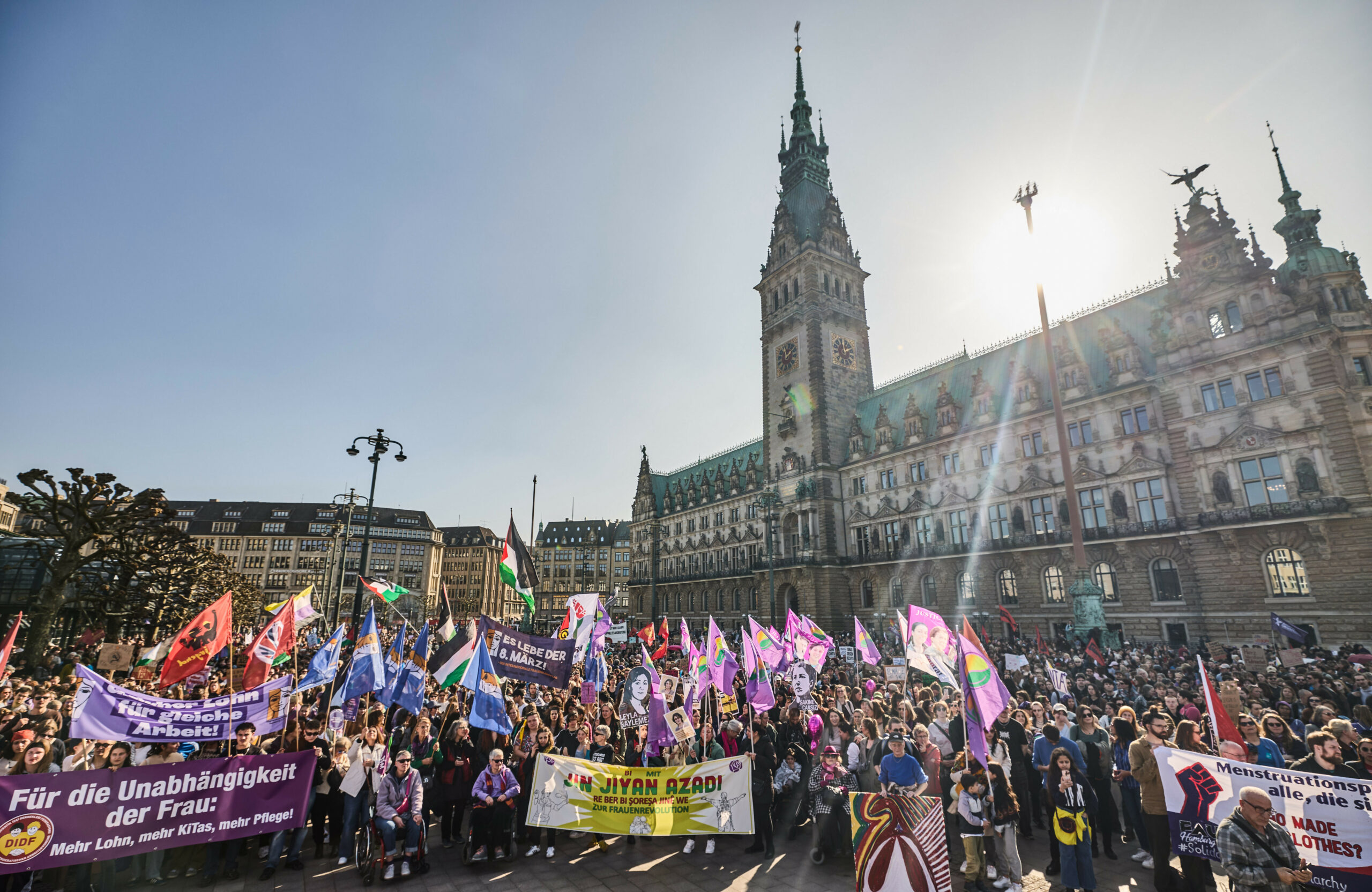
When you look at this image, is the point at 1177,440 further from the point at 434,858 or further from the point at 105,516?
the point at 105,516

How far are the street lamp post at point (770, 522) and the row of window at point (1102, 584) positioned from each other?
8450 millimetres

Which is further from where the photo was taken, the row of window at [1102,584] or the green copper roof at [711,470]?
the green copper roof at [711,470]

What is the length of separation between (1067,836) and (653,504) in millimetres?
83069

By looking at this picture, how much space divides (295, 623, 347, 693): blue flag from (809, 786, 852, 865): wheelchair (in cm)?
1103

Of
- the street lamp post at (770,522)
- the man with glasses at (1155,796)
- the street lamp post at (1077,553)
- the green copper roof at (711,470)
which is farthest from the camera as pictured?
the green copper roof at (711,470)

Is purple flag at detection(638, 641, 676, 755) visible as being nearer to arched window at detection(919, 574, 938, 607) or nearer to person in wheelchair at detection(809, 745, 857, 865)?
person in wheelchair at detection(809, 745, 857, 865)

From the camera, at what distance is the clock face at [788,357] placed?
2527 inches

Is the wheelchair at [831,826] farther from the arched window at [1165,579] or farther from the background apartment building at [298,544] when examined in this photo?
the background apartment building at [298,544]

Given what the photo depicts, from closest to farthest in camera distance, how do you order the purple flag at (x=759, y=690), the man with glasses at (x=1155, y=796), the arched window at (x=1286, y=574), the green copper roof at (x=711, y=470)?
the man with glasses at (x=1155, y=796)
the purple flag at (x=759, y=690)
the arched window at (x=1286, y=574)
the green copper roof at (x=711, y=470)

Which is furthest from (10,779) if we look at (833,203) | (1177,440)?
(833,203)

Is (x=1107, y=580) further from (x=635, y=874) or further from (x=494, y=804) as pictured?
(x=494, y=804)

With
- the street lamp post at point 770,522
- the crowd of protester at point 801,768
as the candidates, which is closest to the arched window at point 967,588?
the street lamp post at point 770,522

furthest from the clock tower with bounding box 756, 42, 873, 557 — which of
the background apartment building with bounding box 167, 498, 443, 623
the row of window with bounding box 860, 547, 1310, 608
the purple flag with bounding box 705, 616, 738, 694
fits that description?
the background apartment building with bounding box 167, 498, 443, 623

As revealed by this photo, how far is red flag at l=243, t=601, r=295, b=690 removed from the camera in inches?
497
